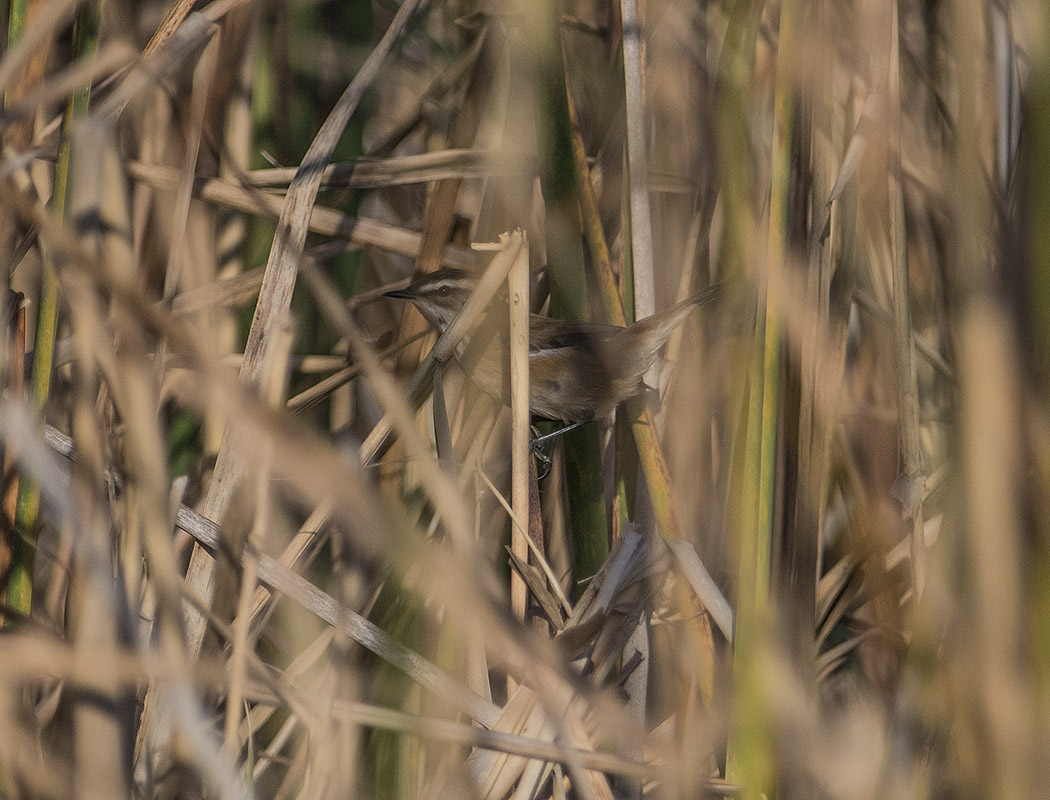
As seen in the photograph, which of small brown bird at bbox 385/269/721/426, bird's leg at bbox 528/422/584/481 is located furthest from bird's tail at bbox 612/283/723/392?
Answer: bird's leg at bbox 528/422/584/481

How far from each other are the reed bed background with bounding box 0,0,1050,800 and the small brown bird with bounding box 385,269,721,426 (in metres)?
0.05

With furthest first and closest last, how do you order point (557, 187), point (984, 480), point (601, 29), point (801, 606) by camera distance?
point (601, 29), point (557, 187), point (801, 606), point (984, 480)

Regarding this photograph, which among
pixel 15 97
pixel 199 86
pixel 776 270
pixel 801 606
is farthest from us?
pixel 199 86

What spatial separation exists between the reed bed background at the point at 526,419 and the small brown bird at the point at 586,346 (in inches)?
2.0

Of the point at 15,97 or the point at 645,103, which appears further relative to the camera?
the point at 645,103

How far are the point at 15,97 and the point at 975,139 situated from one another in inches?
61.5

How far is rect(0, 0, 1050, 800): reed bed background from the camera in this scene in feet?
3.31

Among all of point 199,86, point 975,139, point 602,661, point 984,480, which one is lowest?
point 602,661

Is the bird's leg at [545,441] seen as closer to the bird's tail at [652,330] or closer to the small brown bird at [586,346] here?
the small brown bird at [586,346]

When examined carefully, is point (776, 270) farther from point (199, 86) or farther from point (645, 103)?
point (199, 86)

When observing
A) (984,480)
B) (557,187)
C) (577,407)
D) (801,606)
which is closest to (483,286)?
(557,187)

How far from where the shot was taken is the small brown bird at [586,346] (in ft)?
6.15

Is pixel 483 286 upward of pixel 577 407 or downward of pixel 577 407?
upward

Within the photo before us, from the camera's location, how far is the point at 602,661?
5.43ft
